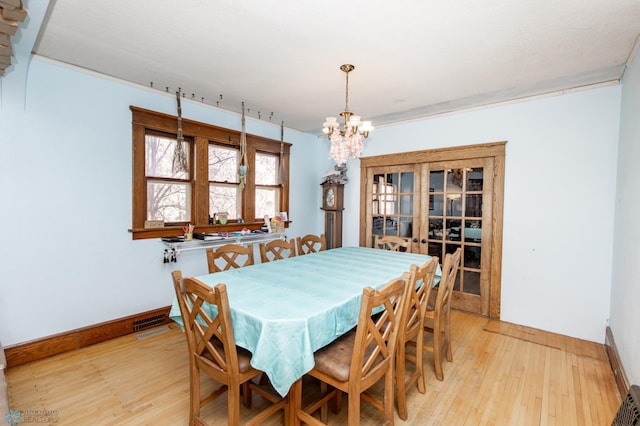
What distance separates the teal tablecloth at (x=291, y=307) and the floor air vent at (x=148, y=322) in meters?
1.51

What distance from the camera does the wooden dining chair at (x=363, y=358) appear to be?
1.51 metres

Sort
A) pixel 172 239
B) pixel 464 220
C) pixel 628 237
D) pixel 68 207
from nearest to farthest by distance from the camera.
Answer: pixel 628 237 < pixel 68 207 < pixel 172 239 < pixel 464 220

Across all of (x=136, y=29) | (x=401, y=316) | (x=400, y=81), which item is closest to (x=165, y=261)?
(x=136, y=29)

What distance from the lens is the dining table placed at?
1479 millimetres

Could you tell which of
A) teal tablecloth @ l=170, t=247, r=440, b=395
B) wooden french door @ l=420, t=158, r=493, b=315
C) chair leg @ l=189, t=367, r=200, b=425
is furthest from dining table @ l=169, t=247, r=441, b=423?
wooden french door @ l=420, t=158, r=493, b=315

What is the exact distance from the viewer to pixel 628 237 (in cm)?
231

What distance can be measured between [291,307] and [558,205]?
314 cm

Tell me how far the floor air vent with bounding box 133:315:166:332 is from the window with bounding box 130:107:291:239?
0.90m

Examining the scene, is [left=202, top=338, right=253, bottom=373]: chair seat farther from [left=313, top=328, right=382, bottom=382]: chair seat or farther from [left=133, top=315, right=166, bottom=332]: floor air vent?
[left=133, top=315, right=166, bottom=332]: floor air vent

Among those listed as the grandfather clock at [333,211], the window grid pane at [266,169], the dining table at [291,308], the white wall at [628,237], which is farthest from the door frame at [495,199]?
the window grid pane at [266,169]

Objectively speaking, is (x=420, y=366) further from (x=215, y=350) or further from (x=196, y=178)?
(x=196, y=178)

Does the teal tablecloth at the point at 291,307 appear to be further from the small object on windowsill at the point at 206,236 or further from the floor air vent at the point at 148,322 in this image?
the floor air vent at the point at 148,322

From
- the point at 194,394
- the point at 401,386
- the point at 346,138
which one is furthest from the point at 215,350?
the point at 346,138

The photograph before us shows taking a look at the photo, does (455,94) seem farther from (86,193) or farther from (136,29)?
(86,193)
